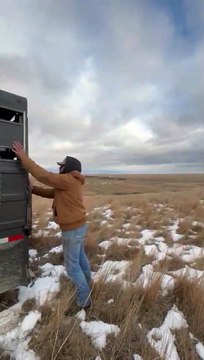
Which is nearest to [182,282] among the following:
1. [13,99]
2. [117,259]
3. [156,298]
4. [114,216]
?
[156,298]

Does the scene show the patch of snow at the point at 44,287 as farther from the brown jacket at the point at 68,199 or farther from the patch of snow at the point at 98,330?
the brown jacket at the point at 68,199

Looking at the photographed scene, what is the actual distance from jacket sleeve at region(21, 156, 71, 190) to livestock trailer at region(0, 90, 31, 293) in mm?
131

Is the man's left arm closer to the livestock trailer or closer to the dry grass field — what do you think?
the livestock trailer

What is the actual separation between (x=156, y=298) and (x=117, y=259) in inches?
80.3

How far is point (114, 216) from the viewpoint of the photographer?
11734mm

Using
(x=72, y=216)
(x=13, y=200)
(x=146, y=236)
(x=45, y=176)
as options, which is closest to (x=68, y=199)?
(x=72, y=216)

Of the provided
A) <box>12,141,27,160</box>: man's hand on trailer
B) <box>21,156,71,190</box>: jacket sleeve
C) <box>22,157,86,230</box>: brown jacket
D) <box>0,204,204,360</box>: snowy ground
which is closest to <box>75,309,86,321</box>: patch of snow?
<box>0,204,204,360</box>: snowy ground

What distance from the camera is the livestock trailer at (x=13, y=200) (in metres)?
3.82

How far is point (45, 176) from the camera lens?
13.5 feet

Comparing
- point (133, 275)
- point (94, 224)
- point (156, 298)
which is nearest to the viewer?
point (156, 298)

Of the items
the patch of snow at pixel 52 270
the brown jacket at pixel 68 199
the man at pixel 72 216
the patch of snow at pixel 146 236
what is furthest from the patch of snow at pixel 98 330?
the patch of snow at pixel 146 236

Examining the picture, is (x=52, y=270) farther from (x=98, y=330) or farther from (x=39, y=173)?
(x=39, y=173)

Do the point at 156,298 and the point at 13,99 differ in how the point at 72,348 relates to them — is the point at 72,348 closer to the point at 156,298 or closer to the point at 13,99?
the point at 156,298

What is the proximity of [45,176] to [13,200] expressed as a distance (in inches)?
18.8
